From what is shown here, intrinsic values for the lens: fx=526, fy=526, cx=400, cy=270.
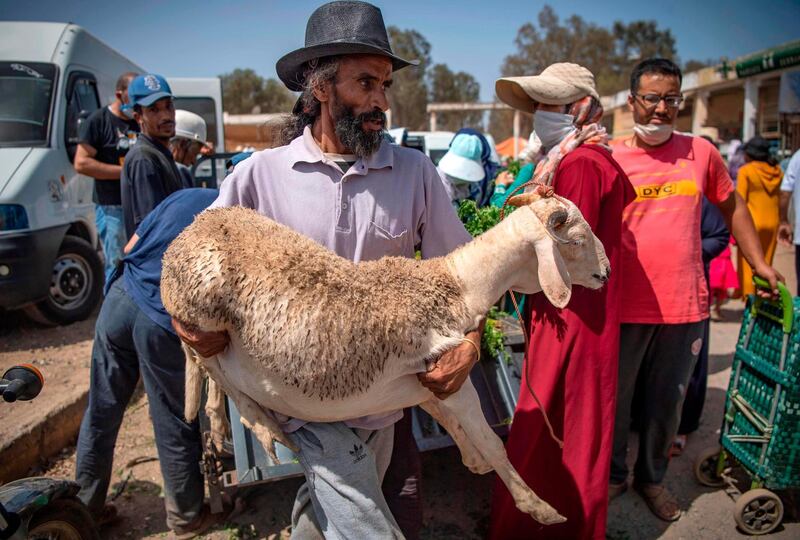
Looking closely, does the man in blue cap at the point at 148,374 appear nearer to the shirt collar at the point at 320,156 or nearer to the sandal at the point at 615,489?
the shirt collar at the point at 320,156

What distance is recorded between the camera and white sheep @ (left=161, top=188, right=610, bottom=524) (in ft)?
5.32

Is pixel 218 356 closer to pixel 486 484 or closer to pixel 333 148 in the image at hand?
pixel 333 148

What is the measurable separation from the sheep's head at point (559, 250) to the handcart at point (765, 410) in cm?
177

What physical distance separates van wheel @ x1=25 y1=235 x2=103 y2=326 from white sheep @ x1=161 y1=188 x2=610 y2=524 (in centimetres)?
559

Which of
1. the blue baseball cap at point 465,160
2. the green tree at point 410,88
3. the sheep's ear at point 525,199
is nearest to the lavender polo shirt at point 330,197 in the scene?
the sheep's ear at point 525,199

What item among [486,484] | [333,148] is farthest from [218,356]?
[486,484]

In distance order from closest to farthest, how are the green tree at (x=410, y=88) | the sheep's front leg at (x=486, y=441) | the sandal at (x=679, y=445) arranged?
the sheep's front leg at (x=486, y=441)
the sandal at (x=679, y=445)
the green tree at (x=410, y=88)

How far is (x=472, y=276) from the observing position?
1.89m

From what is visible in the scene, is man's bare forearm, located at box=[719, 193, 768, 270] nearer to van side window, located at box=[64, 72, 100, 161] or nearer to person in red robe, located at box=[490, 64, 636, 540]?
person in red robe, located at box=[490, 64, 636, 540]

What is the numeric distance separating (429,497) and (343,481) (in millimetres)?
2034

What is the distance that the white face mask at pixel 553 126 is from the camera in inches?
113

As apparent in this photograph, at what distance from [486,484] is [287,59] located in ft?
10.3

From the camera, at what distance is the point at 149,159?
346 cm

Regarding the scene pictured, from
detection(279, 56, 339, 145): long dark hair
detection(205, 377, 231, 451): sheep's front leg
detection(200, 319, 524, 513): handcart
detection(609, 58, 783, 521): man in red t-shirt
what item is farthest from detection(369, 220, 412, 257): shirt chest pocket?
detection(609, 58, 783, 521): man in red t-shirt
